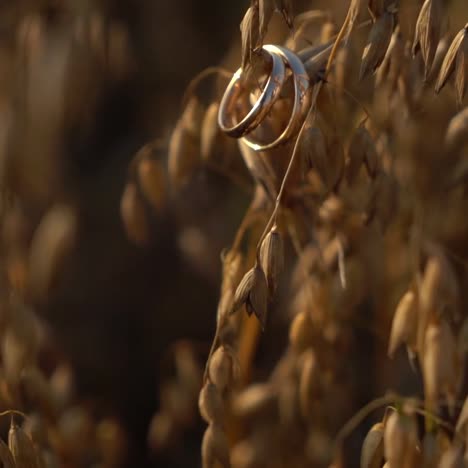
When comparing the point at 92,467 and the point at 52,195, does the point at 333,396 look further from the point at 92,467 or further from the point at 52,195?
the point at 52,195

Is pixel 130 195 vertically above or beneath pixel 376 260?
above

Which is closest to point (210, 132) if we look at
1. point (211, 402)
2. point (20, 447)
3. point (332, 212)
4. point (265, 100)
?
point (332, 212)

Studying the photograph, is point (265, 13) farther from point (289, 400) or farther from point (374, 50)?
point (289, 400)

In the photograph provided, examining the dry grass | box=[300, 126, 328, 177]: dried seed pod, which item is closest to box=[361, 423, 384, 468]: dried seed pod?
the dry grass

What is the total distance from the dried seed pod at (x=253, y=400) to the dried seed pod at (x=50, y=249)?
0.48m

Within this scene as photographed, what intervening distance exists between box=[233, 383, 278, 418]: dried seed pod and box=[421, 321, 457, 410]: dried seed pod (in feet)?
1.23

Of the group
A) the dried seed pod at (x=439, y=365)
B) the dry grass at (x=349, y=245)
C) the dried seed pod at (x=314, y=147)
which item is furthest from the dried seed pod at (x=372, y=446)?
the dried seed pod at (x=314, y=147)

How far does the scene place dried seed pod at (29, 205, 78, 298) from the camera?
202 centimetres

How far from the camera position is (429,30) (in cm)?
122

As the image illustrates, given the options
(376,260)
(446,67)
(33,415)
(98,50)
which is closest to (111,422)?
(33,415)

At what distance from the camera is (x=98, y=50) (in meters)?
2.11

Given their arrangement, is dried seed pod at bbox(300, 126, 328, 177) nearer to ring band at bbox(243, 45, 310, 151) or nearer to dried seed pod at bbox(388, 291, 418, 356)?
ring band at bbox(243, 45, 310, 151)

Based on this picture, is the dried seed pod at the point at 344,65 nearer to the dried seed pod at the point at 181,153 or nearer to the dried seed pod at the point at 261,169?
the dried seed pod at the point at 261,169

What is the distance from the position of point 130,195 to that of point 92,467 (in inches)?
19.7
